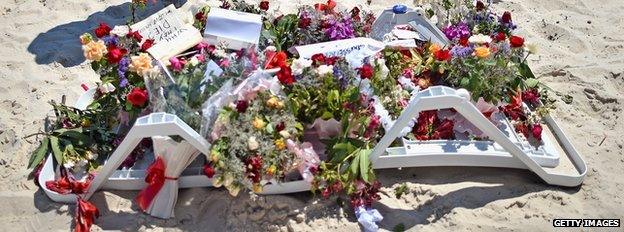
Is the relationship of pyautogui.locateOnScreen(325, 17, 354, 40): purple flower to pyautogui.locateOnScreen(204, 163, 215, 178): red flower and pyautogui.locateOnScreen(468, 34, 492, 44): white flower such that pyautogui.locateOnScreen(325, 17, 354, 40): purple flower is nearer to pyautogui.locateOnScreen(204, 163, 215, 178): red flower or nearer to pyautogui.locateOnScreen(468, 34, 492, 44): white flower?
pyautogui.locateOnScreen(468, 34, 492, 44): white flower

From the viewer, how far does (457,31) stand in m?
4.43

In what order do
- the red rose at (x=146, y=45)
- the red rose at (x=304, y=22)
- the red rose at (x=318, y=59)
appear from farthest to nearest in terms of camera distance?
the red rose at (x=304, y=22), the red rose at (x=146, y=45), the red rose at (x=318, y=59)

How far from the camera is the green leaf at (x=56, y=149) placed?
12.3ft

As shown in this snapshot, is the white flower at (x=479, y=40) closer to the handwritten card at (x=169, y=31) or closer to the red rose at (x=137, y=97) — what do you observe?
the handwritten card at (x=169, y=31)

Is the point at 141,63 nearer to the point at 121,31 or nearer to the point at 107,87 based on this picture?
the point at 107,87

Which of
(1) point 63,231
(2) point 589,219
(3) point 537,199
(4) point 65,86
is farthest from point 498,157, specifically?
(4) point 65,86

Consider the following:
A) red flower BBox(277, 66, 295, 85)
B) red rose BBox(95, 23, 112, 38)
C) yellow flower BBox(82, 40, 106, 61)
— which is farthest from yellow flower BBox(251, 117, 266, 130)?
red rose BBox(95, 23, 112, 38)

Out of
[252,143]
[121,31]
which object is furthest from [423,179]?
[121,31]

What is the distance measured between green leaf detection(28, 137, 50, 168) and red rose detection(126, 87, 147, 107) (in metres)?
0.66

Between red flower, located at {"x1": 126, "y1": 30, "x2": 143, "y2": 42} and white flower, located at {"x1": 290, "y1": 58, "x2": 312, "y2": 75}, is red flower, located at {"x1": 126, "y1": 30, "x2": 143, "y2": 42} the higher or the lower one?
the lower one

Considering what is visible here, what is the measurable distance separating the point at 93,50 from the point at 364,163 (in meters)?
1.77

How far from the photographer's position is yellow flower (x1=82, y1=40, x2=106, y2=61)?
12.6 ft

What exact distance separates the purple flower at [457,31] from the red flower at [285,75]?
1.42 m

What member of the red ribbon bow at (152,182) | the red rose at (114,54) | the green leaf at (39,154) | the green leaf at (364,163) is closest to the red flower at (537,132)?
the green leaf at (364,163)
